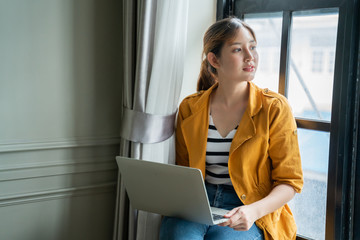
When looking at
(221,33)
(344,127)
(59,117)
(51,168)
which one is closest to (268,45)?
(221,33)

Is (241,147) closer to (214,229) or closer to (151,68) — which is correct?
(214,229)

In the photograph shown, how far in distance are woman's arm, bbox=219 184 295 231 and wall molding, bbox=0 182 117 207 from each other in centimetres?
73

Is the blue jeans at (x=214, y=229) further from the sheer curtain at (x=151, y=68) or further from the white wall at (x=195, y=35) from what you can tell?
the white wall at (x=195, y=35)

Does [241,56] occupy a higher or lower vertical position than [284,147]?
higher

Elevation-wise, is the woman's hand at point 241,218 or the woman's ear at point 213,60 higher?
the woman's ear at point 213,60

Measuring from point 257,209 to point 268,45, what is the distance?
74cm

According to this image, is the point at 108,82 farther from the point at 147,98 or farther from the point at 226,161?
the point at 226,161

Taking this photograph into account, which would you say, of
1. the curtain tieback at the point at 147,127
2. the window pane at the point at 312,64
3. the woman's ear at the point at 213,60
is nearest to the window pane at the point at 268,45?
the window pane at the point at 312,64

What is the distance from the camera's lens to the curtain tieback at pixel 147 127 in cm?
165

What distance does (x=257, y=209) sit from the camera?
1.38 metres

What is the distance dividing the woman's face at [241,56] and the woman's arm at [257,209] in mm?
410

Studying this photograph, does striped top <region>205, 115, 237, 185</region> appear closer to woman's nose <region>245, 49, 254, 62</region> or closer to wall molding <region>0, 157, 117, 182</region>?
woman's nose <region>245, 49, 254, 62</region>

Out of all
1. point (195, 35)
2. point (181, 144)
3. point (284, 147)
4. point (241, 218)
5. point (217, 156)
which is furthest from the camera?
point (195, 35)

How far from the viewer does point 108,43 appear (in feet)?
5.96
